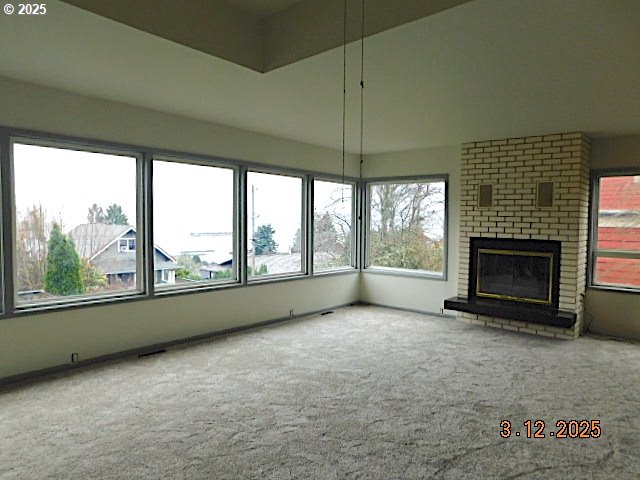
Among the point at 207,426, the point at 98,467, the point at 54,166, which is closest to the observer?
the point at 98,467

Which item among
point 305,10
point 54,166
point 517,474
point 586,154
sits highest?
point 305,10

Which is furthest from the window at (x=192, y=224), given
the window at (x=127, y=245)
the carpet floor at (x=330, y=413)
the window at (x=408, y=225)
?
the window at (x=408, y=225)

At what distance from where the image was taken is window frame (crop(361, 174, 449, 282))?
6227 mm

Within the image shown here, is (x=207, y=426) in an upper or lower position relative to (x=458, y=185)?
lower

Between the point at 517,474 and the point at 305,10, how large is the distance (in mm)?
3136

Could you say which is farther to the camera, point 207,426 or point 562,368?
point 562,368

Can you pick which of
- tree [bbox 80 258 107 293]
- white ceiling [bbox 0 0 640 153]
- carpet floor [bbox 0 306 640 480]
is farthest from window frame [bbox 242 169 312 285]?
tree [bbox 80 258 107 293]

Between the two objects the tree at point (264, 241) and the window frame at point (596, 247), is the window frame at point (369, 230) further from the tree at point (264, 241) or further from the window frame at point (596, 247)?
the tree at point (264, 241)

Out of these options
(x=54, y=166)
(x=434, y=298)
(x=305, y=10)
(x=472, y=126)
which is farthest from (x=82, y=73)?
(x=434, y=298)

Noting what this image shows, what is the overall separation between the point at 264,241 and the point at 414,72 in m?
3.24

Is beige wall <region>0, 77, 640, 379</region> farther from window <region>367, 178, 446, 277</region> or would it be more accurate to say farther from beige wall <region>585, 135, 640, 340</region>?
window <region>367, 178, 446, 277</region>

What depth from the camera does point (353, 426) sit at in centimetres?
283

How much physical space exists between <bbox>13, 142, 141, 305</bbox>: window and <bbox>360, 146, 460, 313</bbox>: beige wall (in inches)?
151

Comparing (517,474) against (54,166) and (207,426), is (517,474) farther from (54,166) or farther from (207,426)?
(54,166)
